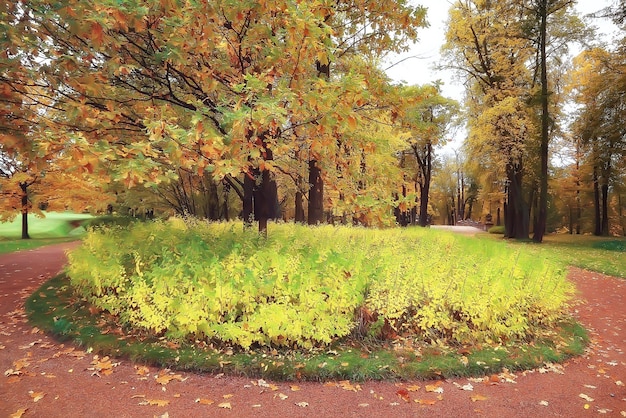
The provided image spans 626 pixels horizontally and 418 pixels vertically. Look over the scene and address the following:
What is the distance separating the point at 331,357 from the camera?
4516mm

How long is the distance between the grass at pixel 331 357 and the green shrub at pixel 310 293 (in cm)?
18

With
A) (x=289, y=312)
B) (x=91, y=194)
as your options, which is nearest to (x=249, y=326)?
(x=289, y=312)

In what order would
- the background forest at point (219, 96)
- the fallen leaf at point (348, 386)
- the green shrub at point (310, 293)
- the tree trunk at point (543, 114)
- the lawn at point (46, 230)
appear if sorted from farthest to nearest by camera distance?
the lawn at point (46, 230), the tree trunk at point (543, 114), the green shrub at point (310, 293), the background forest at point (219, 96), the fallen leaf at point (348, 386)

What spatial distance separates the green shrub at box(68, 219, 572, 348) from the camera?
15.2 ft

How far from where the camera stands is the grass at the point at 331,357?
13.9 ft

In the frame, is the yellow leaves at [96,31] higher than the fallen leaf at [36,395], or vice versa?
the yellow leaves at [96,31]

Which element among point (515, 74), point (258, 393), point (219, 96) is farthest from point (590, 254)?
point (258, 393)

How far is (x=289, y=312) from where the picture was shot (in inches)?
176

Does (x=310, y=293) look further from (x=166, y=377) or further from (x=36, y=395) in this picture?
(x=36, y=395)

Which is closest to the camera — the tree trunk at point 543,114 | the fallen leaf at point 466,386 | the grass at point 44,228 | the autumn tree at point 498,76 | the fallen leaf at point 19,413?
the fallen leaf at point 19,413

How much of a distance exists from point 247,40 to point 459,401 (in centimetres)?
517

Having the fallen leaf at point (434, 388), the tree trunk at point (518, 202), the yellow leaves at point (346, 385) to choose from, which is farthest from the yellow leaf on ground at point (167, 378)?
the tree trunk at point (518, 202)

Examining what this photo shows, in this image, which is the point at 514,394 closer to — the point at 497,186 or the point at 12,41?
the point at 12,41

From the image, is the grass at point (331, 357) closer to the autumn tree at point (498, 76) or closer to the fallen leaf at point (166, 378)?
the fallen leaf at point (166, 378)
